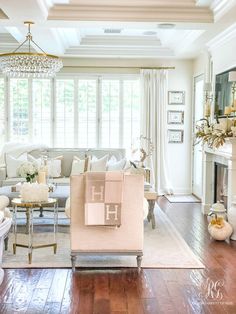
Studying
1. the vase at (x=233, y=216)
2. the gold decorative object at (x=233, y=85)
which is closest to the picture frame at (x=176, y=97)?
the gold decorative object at (x=233, y=85)

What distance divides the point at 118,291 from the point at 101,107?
19.1 ft

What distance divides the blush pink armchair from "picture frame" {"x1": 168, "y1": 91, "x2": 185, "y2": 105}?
5.27 meters

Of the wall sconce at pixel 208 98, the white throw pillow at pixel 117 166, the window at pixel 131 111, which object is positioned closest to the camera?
the wall sconce at pixel 208 98

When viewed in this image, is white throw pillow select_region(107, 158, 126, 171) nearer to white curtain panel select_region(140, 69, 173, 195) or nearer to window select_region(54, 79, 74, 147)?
white curtain panel select_region(140, 69, 173, 195)

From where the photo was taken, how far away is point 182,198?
29.4ft

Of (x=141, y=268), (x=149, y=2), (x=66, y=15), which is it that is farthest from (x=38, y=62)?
(x=141, y=268)

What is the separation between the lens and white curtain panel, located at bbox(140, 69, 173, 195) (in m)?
9.22

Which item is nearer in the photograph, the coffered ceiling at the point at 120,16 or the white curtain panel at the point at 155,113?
the coffered ceiling at the point at 120,16

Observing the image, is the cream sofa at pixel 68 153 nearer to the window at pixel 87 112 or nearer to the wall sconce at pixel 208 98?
the window at pixel 87 112

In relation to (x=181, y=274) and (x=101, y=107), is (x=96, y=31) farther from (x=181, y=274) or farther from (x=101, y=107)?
(x=181, y=274)

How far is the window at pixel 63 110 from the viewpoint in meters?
9.23

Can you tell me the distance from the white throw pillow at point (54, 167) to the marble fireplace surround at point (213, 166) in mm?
2533

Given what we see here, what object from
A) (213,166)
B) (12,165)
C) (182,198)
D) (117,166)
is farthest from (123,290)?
(182,198)

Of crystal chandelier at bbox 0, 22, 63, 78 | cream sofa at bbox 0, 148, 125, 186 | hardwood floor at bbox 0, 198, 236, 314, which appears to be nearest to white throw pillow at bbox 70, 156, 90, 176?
cream sofa at bbox 0, 148, 125, 186
